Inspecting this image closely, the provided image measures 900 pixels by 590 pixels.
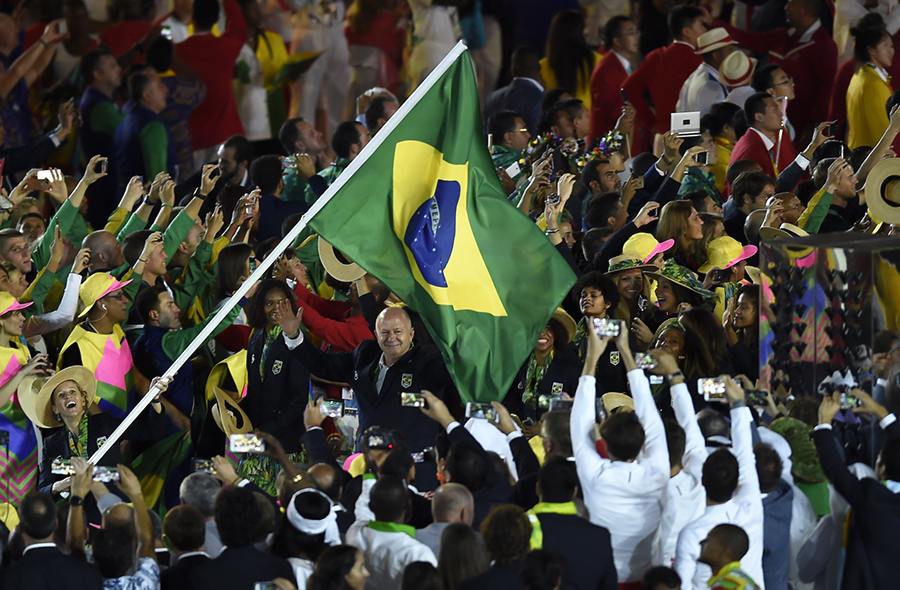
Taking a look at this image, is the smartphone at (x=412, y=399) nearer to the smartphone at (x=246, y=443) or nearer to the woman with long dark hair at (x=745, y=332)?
the smartphone at (x=246, y=443)

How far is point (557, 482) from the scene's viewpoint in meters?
6.69

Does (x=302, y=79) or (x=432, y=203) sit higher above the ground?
(x=432, y=203)

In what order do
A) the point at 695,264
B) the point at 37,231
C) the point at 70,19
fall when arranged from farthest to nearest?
the point at 70,19 < the point at 37,231 < the point at 695,264

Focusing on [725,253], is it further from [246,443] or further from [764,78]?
[246,443]

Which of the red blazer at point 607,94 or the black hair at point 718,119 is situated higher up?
the black hair at point 718,119

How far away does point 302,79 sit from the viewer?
16.7m

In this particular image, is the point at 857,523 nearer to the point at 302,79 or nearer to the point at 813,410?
the point at 813,410

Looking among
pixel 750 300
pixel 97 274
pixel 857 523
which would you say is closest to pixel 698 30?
pixel 750 300

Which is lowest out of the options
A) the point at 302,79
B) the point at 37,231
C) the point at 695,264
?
the point at 302,79

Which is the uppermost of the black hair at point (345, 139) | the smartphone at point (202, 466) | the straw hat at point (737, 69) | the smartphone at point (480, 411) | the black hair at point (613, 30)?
the smartphone at point (480, 411)

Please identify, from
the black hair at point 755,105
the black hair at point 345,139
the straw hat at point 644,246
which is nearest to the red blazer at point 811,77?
the black hair at point 755,105

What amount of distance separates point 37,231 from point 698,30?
5906 millimetres

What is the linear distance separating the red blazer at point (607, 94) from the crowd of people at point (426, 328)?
30 mm

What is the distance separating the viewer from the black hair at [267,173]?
38.8 ft
